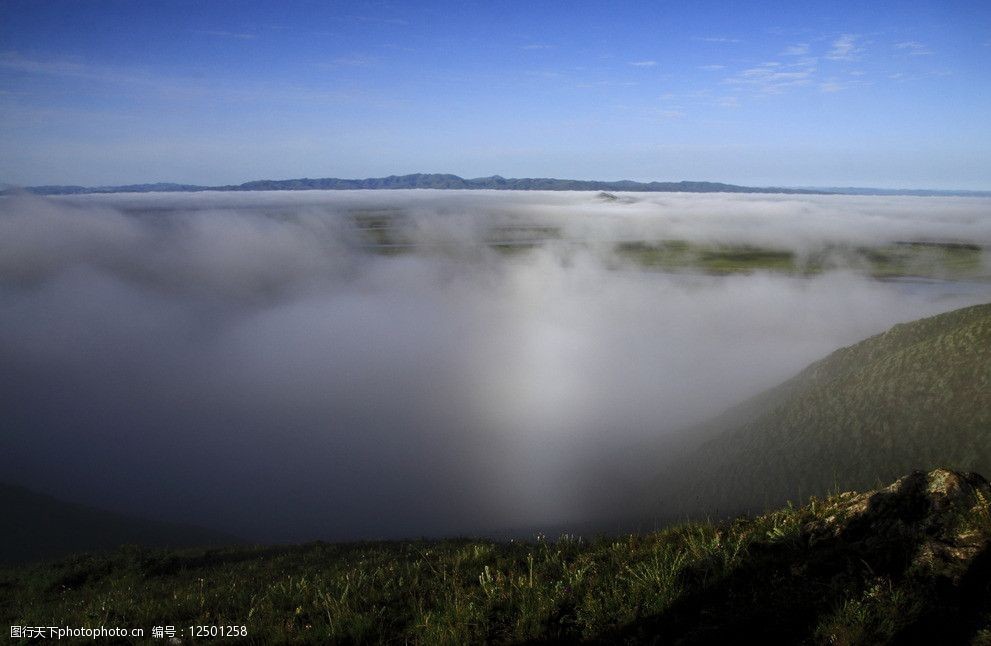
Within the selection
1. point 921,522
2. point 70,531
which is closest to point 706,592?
point 921,522

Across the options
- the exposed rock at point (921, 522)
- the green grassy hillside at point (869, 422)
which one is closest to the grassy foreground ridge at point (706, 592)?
the exposed rock at point (921, 522)

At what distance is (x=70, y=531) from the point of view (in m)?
134

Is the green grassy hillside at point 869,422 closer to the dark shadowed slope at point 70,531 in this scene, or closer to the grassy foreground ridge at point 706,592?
the grassy foreground ridge at point 706,592

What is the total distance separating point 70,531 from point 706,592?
17775 centimetres

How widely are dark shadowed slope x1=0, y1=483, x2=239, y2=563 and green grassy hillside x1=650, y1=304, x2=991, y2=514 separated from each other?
11902cm

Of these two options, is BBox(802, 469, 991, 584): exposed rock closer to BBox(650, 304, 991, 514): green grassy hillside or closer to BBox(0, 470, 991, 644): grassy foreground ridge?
BBox(0, 470, 991, 644): grassy foreground ridge

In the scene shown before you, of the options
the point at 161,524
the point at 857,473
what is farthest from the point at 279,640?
the point at 161,524

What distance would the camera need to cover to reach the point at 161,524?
140 m

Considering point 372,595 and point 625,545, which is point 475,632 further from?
point 625,545

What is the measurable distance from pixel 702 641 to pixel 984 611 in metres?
2.80

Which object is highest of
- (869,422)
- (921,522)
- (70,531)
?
(921,522)

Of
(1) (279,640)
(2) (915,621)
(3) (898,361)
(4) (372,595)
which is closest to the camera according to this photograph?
(2) (915,621)

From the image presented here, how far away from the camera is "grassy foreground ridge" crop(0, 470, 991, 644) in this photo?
5410 millimetres

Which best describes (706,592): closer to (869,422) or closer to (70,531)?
(869,422)
